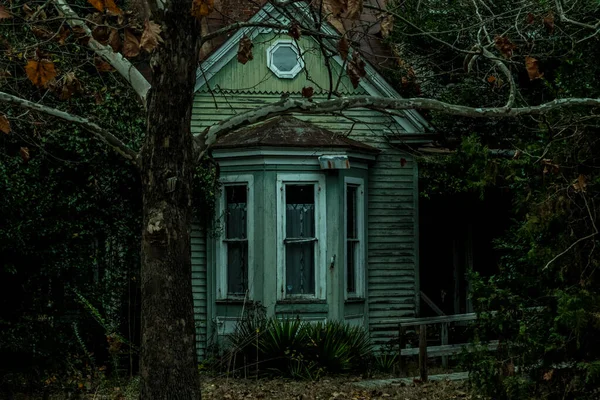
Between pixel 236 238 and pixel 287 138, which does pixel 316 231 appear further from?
pixel 287 138

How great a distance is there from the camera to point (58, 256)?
1412 cm

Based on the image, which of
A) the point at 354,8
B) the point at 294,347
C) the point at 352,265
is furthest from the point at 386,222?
the point at 354,8

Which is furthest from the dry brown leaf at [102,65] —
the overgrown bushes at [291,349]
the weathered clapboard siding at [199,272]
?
the weathered clapboard siding at [199,272]

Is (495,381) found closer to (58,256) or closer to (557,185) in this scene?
(557,185)

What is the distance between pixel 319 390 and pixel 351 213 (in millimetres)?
4913

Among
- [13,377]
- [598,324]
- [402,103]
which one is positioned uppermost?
[402,103]

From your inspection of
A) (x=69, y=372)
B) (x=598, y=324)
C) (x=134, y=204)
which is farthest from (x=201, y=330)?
(x=598, y=324)

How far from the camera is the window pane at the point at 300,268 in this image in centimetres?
1673

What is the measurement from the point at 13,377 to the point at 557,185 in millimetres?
7429

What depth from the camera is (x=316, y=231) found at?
54.7 feet

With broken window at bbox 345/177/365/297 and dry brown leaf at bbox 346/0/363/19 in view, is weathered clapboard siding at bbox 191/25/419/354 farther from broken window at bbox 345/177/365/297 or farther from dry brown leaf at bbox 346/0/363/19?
dry brown leaf at bbox 346/0/363/19

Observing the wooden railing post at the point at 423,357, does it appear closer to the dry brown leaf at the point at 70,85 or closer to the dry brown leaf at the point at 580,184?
the dry brown leaf at the point at 580,184

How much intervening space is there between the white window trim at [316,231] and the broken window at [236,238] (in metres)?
0.66

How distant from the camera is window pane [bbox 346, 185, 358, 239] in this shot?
1745 centimetres
